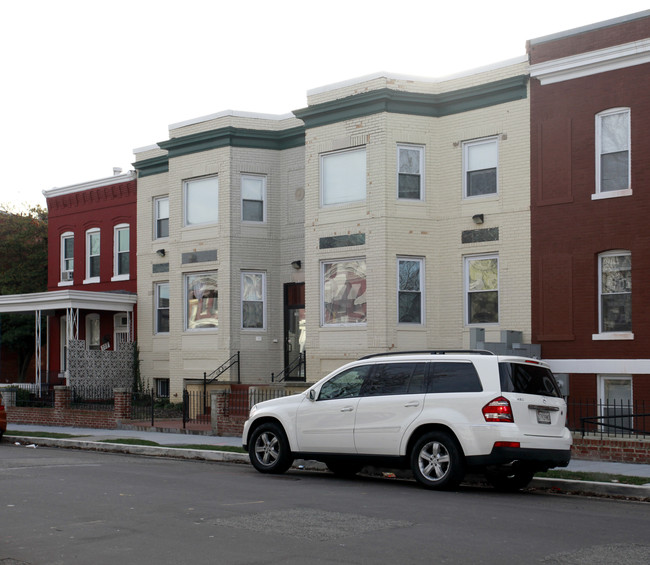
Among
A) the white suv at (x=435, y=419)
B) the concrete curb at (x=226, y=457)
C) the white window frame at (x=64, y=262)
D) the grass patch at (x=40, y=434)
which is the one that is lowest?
the grass patch at (x=40, y=434)

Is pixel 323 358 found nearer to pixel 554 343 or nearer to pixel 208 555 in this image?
pixel 554 343

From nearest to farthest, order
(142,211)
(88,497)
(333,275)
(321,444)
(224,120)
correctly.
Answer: (88,497) < (321,444) < (333,275) < (224,120) < (142,211)

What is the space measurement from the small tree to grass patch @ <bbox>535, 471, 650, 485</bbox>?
1186 inches

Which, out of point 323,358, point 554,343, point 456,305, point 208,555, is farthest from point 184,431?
point 208,555

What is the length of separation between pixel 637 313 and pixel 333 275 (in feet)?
26.1

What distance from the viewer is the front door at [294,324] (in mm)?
27672

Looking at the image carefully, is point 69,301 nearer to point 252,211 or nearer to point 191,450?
point 252,211

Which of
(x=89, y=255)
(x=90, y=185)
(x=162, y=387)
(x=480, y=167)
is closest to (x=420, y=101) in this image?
(x=480, y=167)

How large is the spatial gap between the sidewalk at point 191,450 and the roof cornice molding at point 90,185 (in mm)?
10025

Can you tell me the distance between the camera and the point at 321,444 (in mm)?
13492

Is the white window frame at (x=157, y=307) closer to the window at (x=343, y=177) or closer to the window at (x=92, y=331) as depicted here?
the window at (x=92, y=331)

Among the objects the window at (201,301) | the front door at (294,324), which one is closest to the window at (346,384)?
the front door at (294,324)

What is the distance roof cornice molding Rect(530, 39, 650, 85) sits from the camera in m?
19.8

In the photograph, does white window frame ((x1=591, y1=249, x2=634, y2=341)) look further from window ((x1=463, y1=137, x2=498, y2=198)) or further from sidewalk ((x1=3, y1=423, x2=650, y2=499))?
sidewalk ((x1=3, y1=423, x2=650, y2=499))
